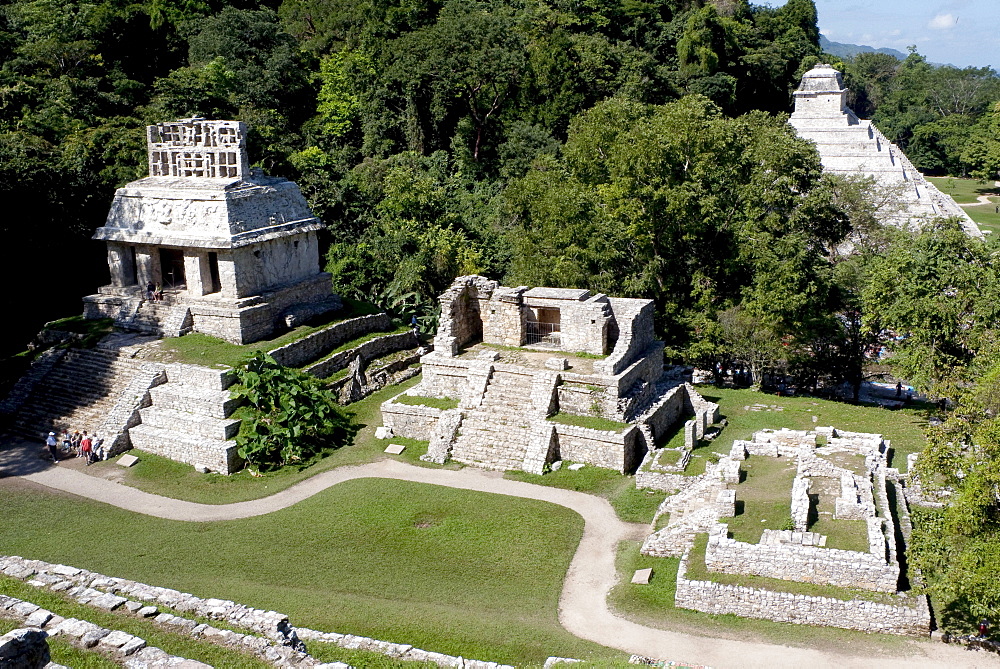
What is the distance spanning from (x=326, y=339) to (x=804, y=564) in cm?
1566

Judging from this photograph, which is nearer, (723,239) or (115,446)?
(115,446)

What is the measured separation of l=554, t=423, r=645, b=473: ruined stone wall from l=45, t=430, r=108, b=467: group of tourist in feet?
36.5

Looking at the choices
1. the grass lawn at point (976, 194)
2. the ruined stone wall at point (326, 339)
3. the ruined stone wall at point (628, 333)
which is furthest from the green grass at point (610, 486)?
the grass lawn at point (976, 194)

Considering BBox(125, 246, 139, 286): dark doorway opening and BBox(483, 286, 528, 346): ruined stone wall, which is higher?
BBox(125, 246, 139, 286): dark doorway opening

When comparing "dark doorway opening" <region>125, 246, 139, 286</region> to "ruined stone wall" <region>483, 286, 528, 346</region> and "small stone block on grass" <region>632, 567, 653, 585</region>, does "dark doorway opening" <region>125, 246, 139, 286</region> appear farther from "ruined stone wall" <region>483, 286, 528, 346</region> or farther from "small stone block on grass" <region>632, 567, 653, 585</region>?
"small stone block on grass" <region>632, 567, 653, 585</region>

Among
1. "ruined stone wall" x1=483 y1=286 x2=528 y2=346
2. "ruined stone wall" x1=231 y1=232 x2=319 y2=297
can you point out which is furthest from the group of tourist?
"ruined stone wall" x1=483 y1=286 x2=528 y2=346

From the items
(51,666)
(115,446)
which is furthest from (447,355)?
(51,666)

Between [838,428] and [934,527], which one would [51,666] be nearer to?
[934,527]

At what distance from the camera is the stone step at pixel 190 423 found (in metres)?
21.6

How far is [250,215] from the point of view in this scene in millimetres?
25797

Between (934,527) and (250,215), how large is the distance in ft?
63.4

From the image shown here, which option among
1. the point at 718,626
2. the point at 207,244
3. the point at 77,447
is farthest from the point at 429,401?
the point at 718,626

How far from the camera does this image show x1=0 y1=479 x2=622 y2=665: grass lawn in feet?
47.1

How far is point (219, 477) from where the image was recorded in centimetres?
2092
